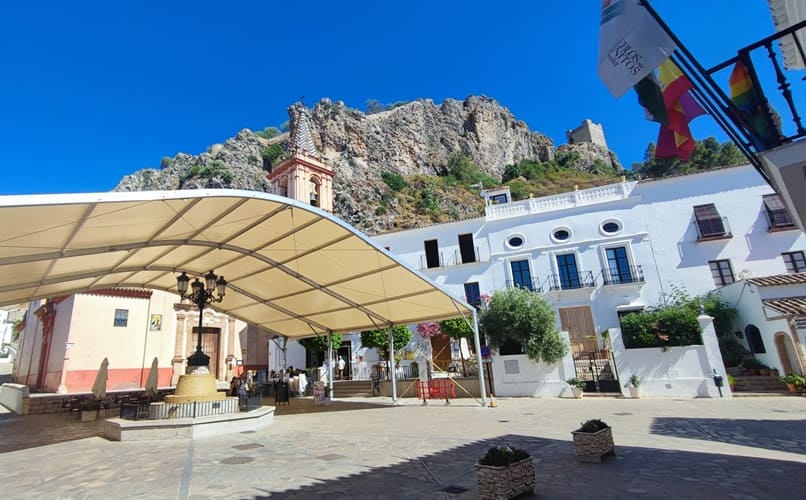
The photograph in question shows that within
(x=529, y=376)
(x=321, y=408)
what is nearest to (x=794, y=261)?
(x=529, y=376)

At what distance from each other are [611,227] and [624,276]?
278 centimetres

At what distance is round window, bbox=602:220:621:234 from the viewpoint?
2155cm

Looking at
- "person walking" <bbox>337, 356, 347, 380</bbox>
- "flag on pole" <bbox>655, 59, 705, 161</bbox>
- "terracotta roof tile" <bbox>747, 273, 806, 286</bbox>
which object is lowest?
"person walking" <bbox>337, 356, 347, 380</bbox>

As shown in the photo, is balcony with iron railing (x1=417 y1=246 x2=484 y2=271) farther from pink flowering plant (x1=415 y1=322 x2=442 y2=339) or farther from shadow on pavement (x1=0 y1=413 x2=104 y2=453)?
shadow on pavement (x1=0 y1=413 x2=104 y2=453)

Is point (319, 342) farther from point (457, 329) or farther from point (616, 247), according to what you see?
point (616, 247)

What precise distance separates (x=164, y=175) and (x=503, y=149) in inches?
2340

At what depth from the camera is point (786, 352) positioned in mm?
14180

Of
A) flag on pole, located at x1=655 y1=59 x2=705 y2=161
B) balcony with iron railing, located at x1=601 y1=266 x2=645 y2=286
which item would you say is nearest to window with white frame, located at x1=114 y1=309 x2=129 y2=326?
flag on pole, located at x1=655 y1=59 x2=705 y2=161

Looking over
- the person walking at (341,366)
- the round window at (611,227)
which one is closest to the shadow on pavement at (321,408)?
the person walking at (341,366)

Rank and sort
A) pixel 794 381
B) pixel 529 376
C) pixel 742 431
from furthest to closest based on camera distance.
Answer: pixel 529 376, pixel 794 381, pixel 742 431

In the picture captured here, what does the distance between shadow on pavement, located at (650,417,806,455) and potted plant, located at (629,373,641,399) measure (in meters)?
5.18

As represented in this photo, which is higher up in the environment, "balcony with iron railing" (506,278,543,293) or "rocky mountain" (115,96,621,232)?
"rocky mountain" (115,96,621,232)

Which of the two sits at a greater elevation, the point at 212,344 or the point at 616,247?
the point at 616,247

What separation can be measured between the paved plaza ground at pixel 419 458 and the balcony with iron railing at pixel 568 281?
10.8 metres
